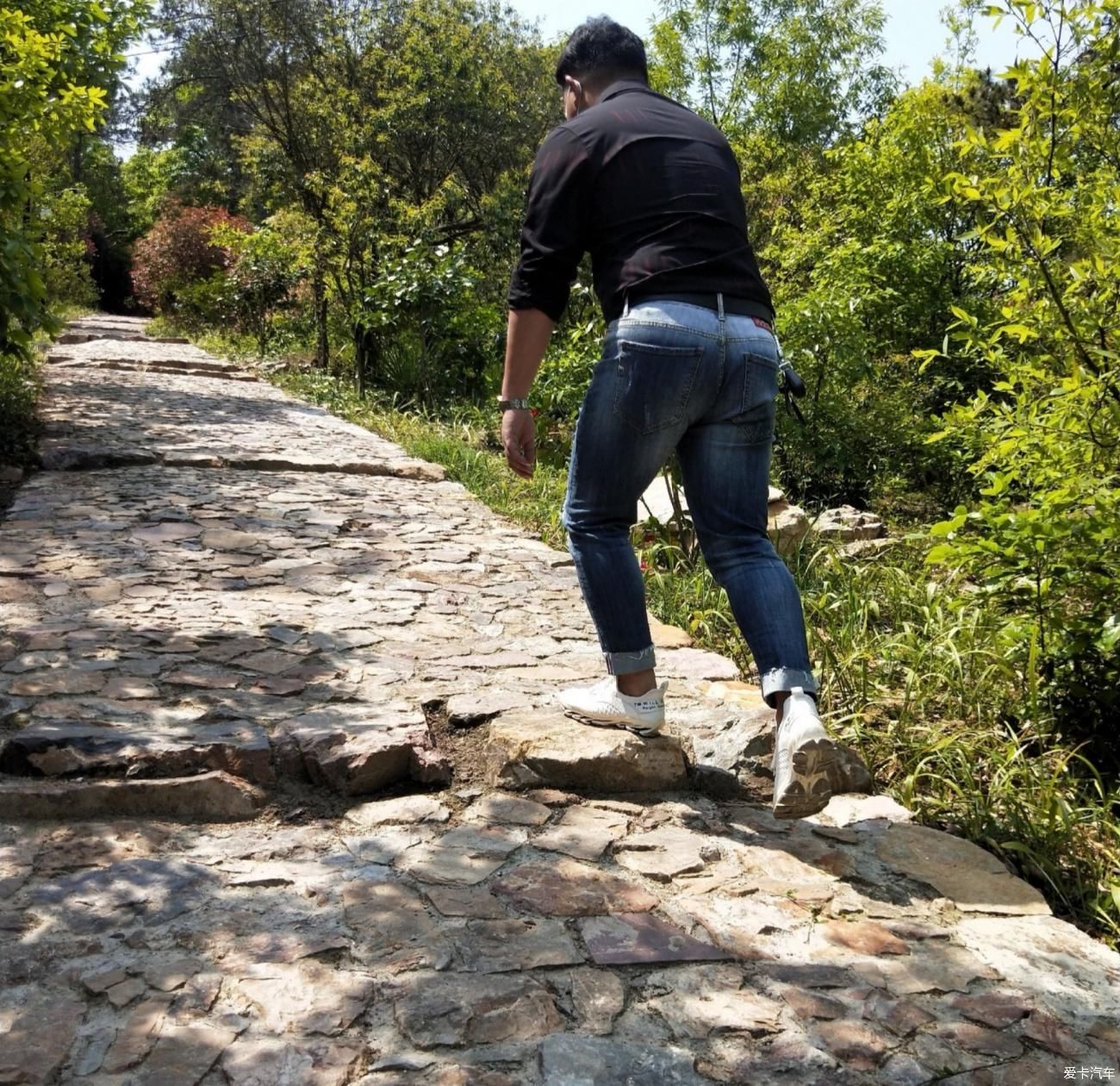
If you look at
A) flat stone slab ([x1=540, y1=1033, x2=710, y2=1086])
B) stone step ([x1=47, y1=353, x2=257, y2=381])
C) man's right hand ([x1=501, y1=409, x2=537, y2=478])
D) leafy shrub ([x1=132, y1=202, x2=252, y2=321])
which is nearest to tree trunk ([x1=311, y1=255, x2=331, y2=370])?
stone step ([x1=47, y1=353, x2=257, y2=381])

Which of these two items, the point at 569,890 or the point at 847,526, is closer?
the point at 569,890

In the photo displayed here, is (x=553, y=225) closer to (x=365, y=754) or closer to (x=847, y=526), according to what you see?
(x=365, y=754)

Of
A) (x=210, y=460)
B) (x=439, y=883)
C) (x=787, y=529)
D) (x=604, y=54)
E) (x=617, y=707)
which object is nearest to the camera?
(x=439, y=883)

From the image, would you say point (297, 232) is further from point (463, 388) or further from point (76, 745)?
point (76, 745)

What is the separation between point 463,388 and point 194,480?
15.7 ft

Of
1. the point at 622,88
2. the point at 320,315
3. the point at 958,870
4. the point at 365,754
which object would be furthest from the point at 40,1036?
the point at 320,315

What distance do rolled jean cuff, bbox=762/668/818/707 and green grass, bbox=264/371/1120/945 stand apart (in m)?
0.67

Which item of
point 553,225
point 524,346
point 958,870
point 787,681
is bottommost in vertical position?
point 958,870

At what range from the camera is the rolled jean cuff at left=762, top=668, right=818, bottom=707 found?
254 centimetres

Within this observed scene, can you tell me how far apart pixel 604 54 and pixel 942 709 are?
2.25m

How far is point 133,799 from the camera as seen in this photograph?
2553 millimetres

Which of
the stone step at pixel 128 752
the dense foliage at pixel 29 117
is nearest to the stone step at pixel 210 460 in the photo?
the dense foliage at pixel 29 117

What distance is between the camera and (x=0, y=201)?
19.0 feet

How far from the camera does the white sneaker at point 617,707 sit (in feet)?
9.48
